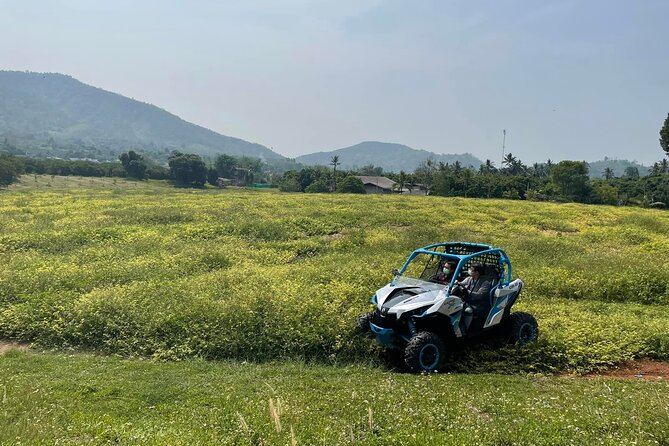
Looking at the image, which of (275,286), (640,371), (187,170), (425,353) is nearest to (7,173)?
(187,170)

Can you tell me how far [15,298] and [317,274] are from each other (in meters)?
9.08

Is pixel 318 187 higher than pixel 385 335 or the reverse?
higher

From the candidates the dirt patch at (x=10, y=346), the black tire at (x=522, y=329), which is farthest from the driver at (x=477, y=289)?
the dirt patch at (x=10, y=346)

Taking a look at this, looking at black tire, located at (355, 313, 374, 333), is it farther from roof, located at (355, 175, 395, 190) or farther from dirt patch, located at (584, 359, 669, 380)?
roof, located at (355, 175, 395, 190)

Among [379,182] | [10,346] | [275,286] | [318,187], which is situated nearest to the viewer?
[10,346]

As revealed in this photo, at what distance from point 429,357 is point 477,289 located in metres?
2.20

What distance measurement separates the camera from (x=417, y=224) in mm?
28219

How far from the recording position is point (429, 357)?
9.19 meters

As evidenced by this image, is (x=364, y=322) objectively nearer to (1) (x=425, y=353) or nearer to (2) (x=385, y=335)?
(2) (x=385, y=335)

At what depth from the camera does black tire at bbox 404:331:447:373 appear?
8.95m

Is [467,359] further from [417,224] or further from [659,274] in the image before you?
[417,224]

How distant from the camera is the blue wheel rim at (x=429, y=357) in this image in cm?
902

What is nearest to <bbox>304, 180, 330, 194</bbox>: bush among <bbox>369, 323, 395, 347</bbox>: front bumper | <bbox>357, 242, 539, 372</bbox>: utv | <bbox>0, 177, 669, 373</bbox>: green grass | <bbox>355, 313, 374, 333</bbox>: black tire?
<bbox>0, 177, 669, 373</bbox>: green grass

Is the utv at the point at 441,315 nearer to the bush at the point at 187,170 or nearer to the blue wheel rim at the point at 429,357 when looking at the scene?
the blue wheel rim at the point at 429,357
